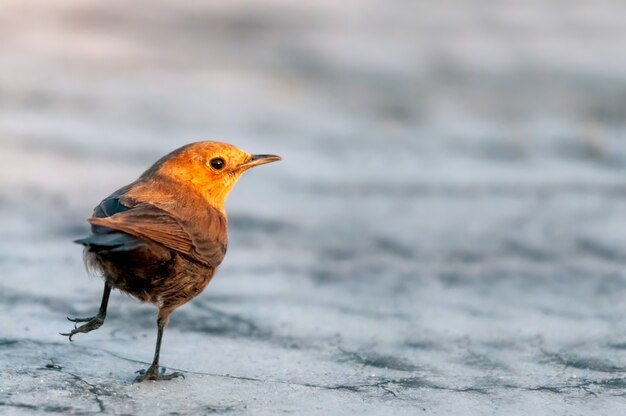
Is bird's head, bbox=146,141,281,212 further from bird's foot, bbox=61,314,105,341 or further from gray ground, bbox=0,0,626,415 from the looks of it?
bird's foot, bbox=61,314,105,341

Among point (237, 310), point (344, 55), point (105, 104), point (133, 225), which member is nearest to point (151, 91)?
point (105, 104)

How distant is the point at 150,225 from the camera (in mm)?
4852

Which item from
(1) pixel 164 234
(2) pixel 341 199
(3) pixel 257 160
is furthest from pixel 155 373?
(2) pixel 341 199

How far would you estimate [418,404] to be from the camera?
4531 millimetres

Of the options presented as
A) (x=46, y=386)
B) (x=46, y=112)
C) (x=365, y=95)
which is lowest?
(x=46, y=386)

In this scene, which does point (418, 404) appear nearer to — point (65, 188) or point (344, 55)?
point (65, 188)

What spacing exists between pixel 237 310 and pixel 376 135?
368cm

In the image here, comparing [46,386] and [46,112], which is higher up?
[46,112]

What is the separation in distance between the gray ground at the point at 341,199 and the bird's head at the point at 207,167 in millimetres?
642

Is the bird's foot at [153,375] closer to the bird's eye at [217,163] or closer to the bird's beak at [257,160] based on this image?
the bird's eye at [217,163]

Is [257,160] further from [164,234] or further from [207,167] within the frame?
[164,234]

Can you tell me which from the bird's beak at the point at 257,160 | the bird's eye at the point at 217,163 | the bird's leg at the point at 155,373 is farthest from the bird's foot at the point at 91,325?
the bird's beak at the point at 257,160

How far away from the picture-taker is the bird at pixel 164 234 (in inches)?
186

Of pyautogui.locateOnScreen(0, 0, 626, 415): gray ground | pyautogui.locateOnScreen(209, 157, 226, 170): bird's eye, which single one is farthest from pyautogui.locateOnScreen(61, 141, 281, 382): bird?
pyautogui.locateOnScreen(0, 0, 626, 415): gray ground
